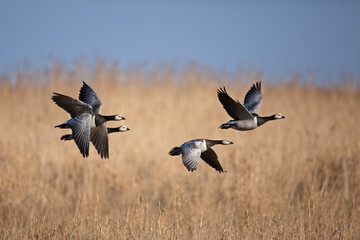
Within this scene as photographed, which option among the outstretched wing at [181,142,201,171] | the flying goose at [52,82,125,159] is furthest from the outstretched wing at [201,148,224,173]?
the flying goose at [52,82,125,159]

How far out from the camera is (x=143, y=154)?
311 inches

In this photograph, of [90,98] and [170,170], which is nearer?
[90,98]

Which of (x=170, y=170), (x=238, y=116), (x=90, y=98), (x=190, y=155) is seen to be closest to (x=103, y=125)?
(x=90, y=98)

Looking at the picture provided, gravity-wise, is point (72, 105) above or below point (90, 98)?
below

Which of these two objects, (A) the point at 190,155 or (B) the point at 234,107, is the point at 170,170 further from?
(A) the point at 190,155

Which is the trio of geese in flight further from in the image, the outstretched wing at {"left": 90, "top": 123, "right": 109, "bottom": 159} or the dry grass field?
the dry grass field

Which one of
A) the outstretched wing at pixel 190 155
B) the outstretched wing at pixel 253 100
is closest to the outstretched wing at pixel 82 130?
the outstretched wing at pixel 190 155

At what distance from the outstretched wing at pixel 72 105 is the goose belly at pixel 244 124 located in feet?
4.69

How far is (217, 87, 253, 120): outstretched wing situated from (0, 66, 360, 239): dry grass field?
1220mm

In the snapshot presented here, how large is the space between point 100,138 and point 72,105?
519mm

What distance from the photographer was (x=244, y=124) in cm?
457

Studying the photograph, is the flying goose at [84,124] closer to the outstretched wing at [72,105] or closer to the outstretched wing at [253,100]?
the outstretched wing at [72,105]

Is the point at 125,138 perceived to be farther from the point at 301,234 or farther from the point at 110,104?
the point at 301,234

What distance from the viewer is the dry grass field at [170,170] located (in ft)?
17.1
